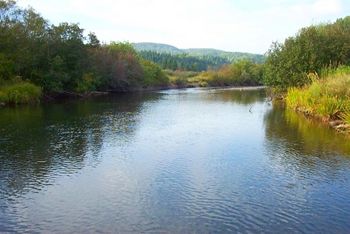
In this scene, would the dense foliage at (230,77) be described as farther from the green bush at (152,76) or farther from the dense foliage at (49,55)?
the dense foliage at (49,55)

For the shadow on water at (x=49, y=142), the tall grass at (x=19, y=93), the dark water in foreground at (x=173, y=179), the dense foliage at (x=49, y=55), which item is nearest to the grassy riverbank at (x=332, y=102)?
the dark water in foreground at (x=173, y=179)

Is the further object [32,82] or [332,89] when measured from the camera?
[32,82]

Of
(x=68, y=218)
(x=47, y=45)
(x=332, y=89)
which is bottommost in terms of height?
(x=68, y=218)

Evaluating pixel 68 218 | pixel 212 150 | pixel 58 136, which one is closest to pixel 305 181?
pixel 212 150

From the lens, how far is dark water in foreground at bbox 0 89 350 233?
13.9m

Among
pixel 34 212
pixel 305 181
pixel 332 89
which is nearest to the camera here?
pixel 34 212

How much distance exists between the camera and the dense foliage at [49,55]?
59.5m

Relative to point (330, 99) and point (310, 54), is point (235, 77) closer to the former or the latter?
point (310, 54)

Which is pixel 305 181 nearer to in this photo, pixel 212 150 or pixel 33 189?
pixel 212 150

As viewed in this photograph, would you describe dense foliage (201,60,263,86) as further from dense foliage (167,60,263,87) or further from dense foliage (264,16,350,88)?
dense foliage (264,16,350,88)

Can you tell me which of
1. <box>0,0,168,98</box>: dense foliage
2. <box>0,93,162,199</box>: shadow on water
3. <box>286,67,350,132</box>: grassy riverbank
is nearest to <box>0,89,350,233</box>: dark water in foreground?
<box>0,93,162,199</box>: shadow on water

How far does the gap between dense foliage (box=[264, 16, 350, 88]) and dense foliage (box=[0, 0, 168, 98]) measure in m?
33.7

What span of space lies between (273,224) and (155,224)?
3.76 meters

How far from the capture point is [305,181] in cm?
1862
